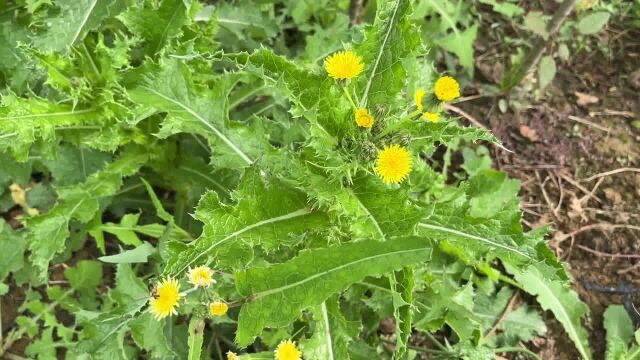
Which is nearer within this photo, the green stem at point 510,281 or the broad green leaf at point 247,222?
the broad green leaf at point 247,222

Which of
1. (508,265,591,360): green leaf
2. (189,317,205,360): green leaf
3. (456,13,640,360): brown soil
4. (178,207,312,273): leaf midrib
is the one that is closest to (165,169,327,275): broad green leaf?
(178,207,312,273): leaf midrib

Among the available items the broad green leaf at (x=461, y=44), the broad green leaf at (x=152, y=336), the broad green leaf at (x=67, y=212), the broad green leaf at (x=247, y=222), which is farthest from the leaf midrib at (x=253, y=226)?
the broad green leaf at (x=461, y=44)

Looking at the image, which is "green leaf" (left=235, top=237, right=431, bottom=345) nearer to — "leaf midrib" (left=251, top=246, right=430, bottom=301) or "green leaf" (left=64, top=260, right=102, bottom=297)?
"leaf midrib" (left=251, top=246, right=430, bottom=301)

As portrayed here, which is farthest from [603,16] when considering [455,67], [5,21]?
[5,21]

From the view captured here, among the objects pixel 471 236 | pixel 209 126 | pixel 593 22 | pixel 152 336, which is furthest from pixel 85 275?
pixel 593 22

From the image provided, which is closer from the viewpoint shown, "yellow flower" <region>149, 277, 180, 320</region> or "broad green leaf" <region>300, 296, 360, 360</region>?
"yellow flower" <region>149, 277, 180, 320</region>

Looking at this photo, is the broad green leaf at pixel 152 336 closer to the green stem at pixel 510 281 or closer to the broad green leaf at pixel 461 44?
the green stem at pixel 510 281
